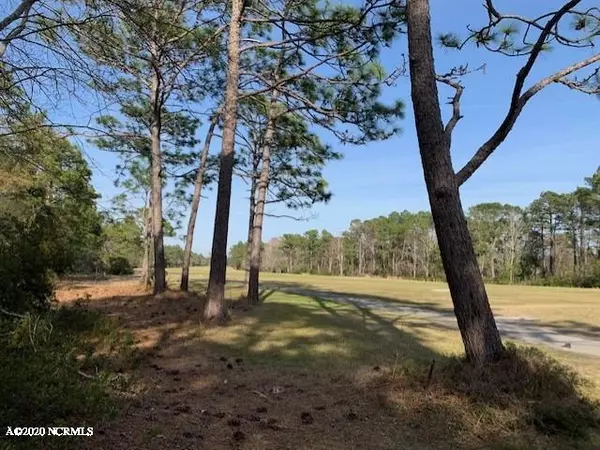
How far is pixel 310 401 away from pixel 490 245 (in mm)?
58132

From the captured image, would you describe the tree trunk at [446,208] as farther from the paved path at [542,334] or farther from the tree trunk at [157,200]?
the tree trunk at [157,200]

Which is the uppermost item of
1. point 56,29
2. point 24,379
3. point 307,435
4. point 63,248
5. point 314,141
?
point 314,141

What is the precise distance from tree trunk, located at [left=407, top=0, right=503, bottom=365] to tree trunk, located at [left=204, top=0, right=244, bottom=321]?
5319 millimetres

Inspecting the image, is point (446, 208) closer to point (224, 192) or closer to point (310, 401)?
point (310, 401)

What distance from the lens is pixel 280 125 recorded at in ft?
45.3

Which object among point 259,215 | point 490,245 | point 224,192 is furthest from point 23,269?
point 490,245

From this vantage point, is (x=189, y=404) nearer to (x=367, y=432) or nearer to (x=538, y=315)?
(x=367, y=432)

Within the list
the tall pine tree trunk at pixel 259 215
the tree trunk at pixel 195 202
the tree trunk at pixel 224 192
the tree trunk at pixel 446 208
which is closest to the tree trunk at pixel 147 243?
the tree trunk at pixel 195 202

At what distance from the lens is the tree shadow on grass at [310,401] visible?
3.49 m

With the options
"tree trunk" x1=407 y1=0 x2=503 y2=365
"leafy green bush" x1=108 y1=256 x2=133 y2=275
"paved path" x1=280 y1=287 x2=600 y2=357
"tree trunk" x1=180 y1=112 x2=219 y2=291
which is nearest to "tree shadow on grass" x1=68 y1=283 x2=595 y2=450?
"tree trunk" x1=407 y1=0 x2=503 y2=365

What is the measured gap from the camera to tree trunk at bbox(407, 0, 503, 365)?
15.0 feet

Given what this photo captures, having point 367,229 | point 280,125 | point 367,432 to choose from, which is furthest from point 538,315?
point 367,229

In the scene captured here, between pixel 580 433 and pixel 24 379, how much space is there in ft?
12.6

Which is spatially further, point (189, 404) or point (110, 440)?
point (189, 404)
